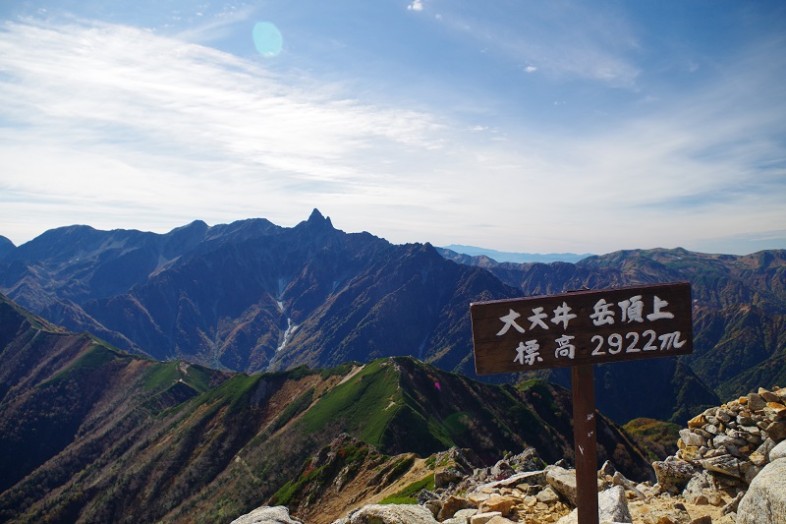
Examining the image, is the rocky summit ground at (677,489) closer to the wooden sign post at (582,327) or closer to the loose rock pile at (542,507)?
the loose rock pile at (542,507)

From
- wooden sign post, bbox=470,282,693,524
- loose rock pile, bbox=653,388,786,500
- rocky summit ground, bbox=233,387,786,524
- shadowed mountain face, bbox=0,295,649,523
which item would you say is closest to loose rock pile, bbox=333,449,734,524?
rocky summit ground, bbox=233,387,786,524

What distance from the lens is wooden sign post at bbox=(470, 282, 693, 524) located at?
9.34m

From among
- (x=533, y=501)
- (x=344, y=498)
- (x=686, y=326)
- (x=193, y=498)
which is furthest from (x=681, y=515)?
(x=193, y=498)

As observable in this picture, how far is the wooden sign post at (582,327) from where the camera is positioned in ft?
30.7

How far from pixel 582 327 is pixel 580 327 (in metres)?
0.04

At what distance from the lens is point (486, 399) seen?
140 m

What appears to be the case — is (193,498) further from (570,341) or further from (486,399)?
(570,341)

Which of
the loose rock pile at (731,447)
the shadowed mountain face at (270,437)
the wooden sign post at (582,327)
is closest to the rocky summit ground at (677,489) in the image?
the loose rock pile at (731,447)

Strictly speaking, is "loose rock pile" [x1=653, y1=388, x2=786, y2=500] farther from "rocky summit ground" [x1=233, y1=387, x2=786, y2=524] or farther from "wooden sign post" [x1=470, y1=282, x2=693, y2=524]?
"wooden sign post" [x1=470, y1=282, x2=693, y2=524]

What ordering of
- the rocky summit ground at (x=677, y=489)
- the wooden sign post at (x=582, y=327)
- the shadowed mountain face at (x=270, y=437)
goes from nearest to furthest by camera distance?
1. the wooden sign post at (x=582, y=327)
2. the rocky summit ground at (x=677, y=489)
3. the shadowed mountain face at (x=270, y=437)

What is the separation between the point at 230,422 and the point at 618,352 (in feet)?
492

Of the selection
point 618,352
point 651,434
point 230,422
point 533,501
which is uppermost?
point 618,352

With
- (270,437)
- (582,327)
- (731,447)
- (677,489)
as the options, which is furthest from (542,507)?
(270,437)

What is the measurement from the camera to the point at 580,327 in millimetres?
9445
